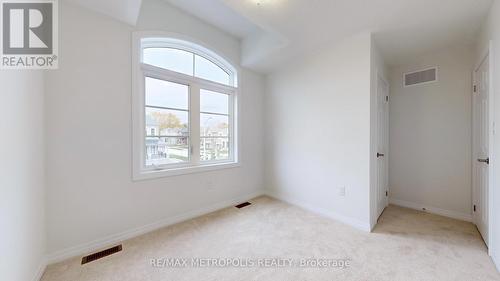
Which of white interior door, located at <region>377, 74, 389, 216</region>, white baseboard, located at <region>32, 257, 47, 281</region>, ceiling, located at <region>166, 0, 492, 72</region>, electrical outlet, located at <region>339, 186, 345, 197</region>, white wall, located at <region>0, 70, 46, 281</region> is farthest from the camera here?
white interior door, located at <region>377, 74, 389, 216</region>

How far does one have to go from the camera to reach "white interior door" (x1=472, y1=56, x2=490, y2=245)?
214 centimetres

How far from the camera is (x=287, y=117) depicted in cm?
351

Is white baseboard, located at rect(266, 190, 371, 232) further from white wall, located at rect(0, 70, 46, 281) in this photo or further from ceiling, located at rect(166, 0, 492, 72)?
white wall, located at rect(0, 70, 46, 281)

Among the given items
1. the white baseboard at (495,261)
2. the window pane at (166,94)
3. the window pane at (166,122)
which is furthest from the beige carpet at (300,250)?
the window pane at (166,94)

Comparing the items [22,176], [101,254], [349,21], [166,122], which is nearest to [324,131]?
[349,21]

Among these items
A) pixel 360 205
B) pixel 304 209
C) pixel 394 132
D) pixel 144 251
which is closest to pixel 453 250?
pixel 360 205

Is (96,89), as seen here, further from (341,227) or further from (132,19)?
(341,227)

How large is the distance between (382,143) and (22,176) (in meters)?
4.08

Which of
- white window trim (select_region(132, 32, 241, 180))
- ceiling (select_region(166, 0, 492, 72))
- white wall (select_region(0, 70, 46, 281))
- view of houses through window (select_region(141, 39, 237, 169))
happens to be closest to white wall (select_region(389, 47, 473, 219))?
ceiling (select_region(166, 0, 492, 72))

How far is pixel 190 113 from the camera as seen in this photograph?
2973 mm

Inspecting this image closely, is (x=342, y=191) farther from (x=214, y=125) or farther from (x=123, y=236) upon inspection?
(x=123, y=236)

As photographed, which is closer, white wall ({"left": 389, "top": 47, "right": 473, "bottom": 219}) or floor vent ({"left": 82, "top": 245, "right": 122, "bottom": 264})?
floor vent ({"left": 82, "top": 245, "right": 122, "bottom": 264})

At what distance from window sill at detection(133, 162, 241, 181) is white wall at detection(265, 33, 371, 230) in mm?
999

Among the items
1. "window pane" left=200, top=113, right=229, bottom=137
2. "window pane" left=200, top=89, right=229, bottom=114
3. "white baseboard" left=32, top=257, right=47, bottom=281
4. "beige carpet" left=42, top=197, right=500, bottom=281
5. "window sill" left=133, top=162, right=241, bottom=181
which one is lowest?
"beige carpet" left=42, top=197, right=500, bottom=281
